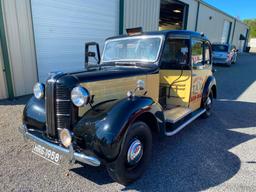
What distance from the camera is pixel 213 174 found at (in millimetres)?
2770

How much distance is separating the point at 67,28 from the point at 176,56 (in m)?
5.19

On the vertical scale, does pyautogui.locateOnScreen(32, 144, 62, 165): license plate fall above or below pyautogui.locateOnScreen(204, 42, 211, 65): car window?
below

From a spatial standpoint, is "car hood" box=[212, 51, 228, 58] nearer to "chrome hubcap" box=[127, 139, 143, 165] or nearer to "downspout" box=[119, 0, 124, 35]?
"downspout" box=[119, 0, 124, 35]

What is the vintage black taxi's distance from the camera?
2213mm

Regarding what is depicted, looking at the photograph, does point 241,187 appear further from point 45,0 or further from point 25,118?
point 45,0

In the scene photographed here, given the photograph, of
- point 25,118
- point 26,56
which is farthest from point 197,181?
point 26,56

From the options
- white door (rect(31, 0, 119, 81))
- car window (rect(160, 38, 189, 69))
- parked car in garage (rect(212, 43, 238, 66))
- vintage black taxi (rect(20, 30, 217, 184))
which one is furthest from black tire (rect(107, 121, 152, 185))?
parked car in garage (rect(212, 43, 238, 66))

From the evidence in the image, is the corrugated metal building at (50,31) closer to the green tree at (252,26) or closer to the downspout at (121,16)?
the downspout at (121,16)

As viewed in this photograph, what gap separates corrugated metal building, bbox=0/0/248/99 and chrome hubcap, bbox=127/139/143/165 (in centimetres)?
526

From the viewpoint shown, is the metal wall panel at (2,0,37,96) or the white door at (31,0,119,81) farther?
the white door at (31,0,119,81)

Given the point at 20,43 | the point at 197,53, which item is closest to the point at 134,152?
the point at 197,53

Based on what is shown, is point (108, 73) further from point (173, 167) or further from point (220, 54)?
point (220, 54)

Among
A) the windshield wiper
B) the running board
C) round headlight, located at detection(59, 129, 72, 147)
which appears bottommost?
the running board

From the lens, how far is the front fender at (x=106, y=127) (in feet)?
7.07
